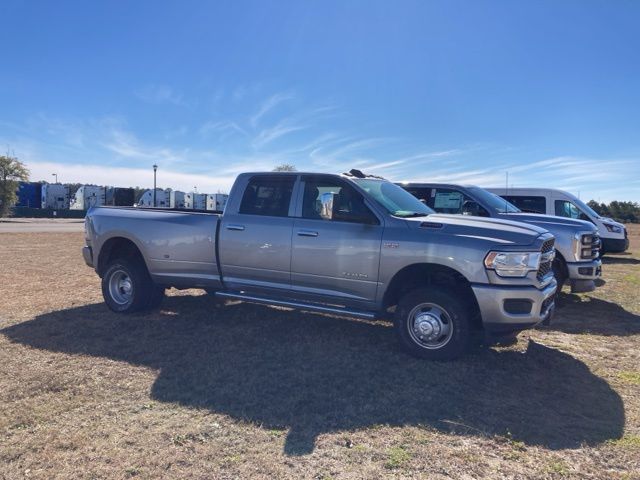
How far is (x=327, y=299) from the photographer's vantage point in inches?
214

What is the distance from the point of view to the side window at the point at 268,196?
5.87 metres

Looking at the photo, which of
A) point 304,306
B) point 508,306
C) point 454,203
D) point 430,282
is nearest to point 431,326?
point 430,282

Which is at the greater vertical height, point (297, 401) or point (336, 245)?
point (336, 245)

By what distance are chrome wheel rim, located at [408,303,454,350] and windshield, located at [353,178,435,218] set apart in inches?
42.3

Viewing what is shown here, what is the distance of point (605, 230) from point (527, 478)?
12705 mm

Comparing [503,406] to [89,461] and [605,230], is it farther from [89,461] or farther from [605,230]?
[605,230]

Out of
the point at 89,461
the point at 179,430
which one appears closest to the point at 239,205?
the point at 179,430

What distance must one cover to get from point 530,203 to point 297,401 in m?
11.5

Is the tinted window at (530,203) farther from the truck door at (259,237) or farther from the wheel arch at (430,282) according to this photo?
the truck door at (259,237)

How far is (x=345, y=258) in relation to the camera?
5.27m

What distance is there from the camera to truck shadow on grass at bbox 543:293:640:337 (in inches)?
258

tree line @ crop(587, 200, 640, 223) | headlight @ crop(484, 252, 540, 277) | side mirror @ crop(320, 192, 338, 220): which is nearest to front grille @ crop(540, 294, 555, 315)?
headlight @ crop(484, 252, 540, 277)

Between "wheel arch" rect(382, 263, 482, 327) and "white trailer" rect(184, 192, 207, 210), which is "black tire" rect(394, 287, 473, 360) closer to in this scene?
"wheel arch" rect(382, 263, 482, 327)

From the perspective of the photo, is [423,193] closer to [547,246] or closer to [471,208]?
[471,208]
